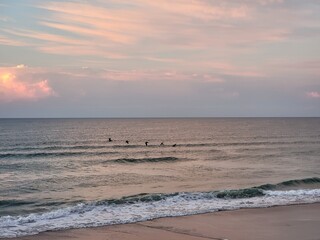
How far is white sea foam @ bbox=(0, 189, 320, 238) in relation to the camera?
46.8 ft

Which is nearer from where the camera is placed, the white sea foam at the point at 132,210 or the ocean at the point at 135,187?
the white sea foam at the point at 132,210

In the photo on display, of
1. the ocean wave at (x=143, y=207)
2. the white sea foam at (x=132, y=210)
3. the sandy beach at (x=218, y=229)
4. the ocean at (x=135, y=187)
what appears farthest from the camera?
the ocean at (x=135, y=187)

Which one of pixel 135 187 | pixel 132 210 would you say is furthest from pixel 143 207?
pixel 135 187

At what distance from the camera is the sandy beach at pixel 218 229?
42.1 ft

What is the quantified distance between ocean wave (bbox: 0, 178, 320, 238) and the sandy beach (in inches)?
29.1

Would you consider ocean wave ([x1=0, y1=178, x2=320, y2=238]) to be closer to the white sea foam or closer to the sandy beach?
the white sea foam

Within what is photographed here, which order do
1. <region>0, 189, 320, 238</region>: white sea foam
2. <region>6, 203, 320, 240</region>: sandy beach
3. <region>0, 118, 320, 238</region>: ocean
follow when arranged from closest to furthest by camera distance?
<region>6, 203, 320, 240</region>: sandy beach
<region>0, 189, 320, 238</region>: white sea foam
<region>0, 118, 320, 238</region>: ocean

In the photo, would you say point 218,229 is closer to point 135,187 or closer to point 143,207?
point 143,207

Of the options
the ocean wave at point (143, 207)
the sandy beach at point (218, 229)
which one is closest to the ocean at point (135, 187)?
the ocean wave at point (143, 207)

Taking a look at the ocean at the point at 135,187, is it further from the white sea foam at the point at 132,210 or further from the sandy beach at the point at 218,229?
the sandy beach at the point at 218,229

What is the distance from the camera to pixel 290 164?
3450cm

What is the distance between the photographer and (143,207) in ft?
57.6

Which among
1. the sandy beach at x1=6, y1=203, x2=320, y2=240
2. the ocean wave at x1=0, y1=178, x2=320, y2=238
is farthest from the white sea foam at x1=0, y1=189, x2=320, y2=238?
the sandy beach at x1=6, y1=203, x2=320, y2=240

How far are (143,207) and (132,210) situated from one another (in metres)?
0.74
